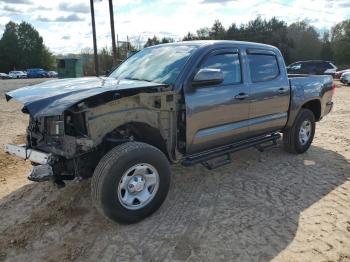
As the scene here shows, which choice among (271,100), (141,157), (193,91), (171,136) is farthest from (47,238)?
(271,100)

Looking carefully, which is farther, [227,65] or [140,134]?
[227,65]

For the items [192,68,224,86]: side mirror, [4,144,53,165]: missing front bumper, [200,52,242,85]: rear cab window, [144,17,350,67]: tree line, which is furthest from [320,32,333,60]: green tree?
[4,144,53,165]: missing front bumper

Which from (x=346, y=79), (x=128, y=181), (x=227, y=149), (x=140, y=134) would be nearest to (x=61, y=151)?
(x=128, y=181)

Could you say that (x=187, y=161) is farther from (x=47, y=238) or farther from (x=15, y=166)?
(x=15, y=166)

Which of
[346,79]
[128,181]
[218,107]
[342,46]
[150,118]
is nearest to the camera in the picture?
[128,181]

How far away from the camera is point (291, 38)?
193 ft

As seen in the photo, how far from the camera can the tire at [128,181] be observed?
4.03 meters

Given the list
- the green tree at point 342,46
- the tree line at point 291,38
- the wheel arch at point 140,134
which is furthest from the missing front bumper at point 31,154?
the green tree at point 342,46

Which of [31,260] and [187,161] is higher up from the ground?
[187,161]

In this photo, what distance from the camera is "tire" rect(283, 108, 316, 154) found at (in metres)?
6.85

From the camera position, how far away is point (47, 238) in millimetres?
4086

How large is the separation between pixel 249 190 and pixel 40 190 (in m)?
2.76

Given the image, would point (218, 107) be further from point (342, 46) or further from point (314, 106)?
point (342, 46)

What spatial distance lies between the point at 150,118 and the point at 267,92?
7.08 ft
